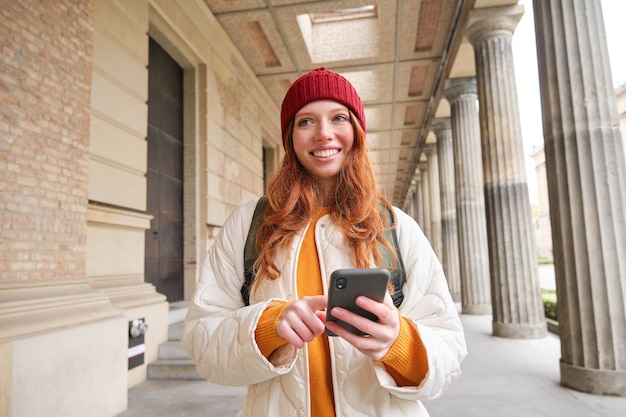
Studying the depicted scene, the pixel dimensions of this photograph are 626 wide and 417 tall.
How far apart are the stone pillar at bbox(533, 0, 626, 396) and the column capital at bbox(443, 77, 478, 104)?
20.2ft

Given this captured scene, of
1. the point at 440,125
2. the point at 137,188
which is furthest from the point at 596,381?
the point at 440,125

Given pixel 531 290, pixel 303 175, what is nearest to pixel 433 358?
pixel 303 175

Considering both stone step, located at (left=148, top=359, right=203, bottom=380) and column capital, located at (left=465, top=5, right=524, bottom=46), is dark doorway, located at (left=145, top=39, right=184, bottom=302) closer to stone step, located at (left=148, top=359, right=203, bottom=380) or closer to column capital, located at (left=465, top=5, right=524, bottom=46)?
stone step, located at (left=148, top=359, right=203, bottom=380)

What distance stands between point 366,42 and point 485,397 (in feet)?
28.0

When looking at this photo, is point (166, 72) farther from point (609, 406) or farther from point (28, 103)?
point (609, 406)

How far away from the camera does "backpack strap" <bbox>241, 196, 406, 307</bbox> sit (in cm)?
146

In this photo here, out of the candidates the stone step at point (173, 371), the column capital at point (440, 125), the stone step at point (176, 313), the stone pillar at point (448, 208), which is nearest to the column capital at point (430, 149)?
the stone pillar at point (448, 208)

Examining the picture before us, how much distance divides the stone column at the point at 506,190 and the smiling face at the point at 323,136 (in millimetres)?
7658

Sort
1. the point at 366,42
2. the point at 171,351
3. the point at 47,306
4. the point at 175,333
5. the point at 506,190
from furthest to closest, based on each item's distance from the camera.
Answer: the point at 366,42 < the point at 506,190 < the point at 175,333 < the point at 171,351 < the point at 47,306

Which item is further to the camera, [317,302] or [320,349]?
[320,349]

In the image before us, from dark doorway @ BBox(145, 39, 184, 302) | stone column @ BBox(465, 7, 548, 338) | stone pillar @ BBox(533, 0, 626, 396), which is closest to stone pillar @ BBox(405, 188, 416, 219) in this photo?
stone column @ BBox(465, 7, 548, 338)

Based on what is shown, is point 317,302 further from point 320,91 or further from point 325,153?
point 320,91

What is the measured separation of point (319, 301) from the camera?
3.82 feet

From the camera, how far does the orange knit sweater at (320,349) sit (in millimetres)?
1240
